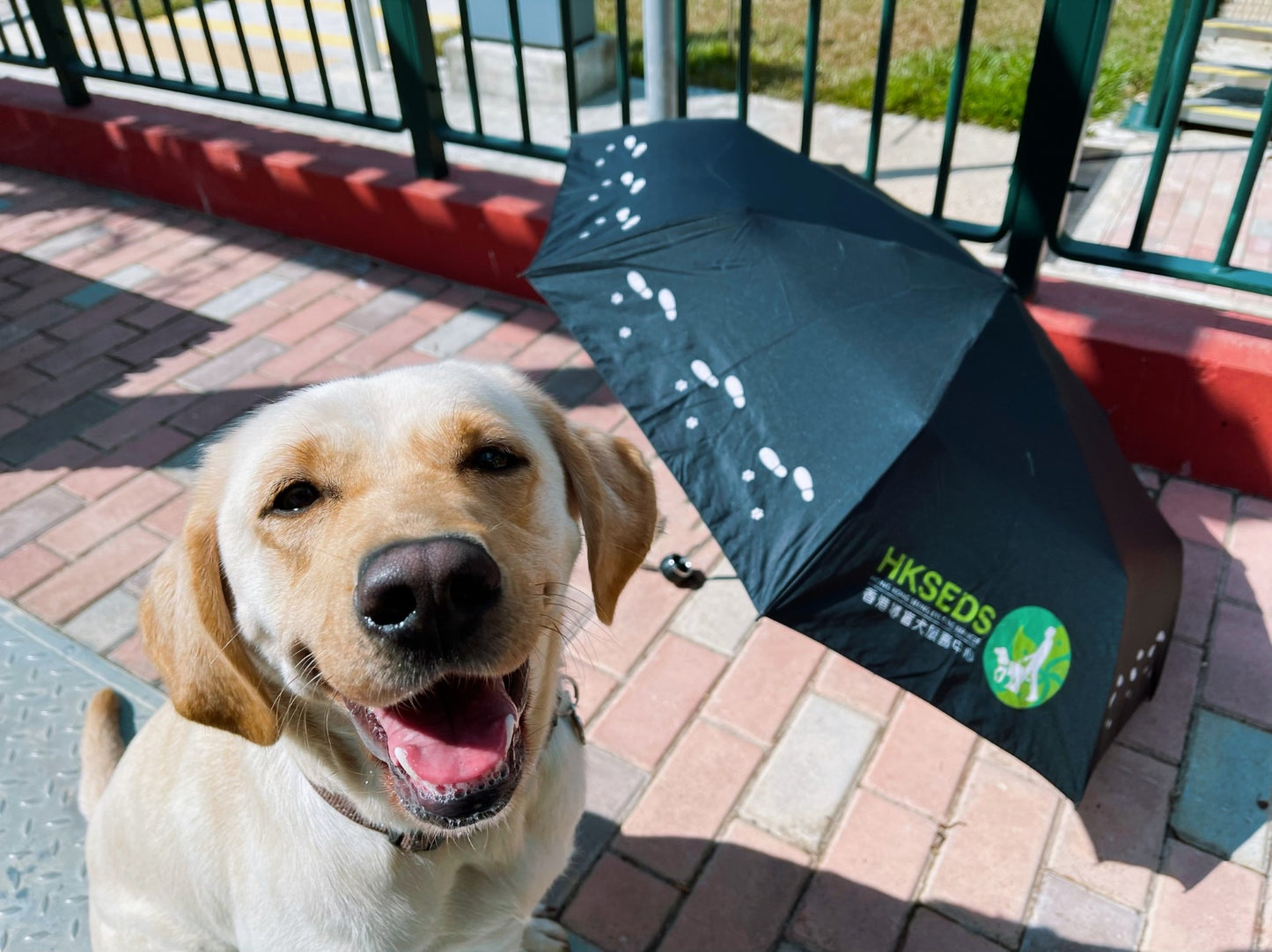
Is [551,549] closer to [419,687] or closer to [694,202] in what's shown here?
[419,687]

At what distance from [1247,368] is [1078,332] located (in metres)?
Result: 0.62

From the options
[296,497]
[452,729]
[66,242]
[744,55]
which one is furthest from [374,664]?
[66,242]

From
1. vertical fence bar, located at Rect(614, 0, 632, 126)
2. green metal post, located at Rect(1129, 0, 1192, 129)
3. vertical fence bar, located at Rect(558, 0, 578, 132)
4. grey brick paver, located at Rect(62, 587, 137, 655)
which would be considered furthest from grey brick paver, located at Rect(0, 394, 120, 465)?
green metal post, located at Rect(1129, 0, 1192, 129)

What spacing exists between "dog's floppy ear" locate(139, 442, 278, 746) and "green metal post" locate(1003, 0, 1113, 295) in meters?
3.30

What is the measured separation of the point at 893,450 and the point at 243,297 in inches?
174

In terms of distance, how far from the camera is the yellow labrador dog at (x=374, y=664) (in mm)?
1570

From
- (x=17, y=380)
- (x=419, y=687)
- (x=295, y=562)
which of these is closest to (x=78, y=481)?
(x=17, y=380)

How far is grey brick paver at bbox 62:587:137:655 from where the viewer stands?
11.3 ft

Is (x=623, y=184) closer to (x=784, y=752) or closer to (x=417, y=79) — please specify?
(x=784, y=752)

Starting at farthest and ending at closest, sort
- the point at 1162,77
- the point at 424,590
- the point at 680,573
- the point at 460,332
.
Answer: the point at 1162,77 → the point at 460,332 → the point at 680,573 → the point at 424,590

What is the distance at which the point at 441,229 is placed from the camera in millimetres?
5188

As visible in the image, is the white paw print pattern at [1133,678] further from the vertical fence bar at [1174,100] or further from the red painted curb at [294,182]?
the red painted curb at [294,182]

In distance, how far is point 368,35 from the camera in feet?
26.5

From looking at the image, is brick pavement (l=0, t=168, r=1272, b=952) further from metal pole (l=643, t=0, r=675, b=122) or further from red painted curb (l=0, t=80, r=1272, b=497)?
metal pole (l=643, t=0, r=675, b=122)
